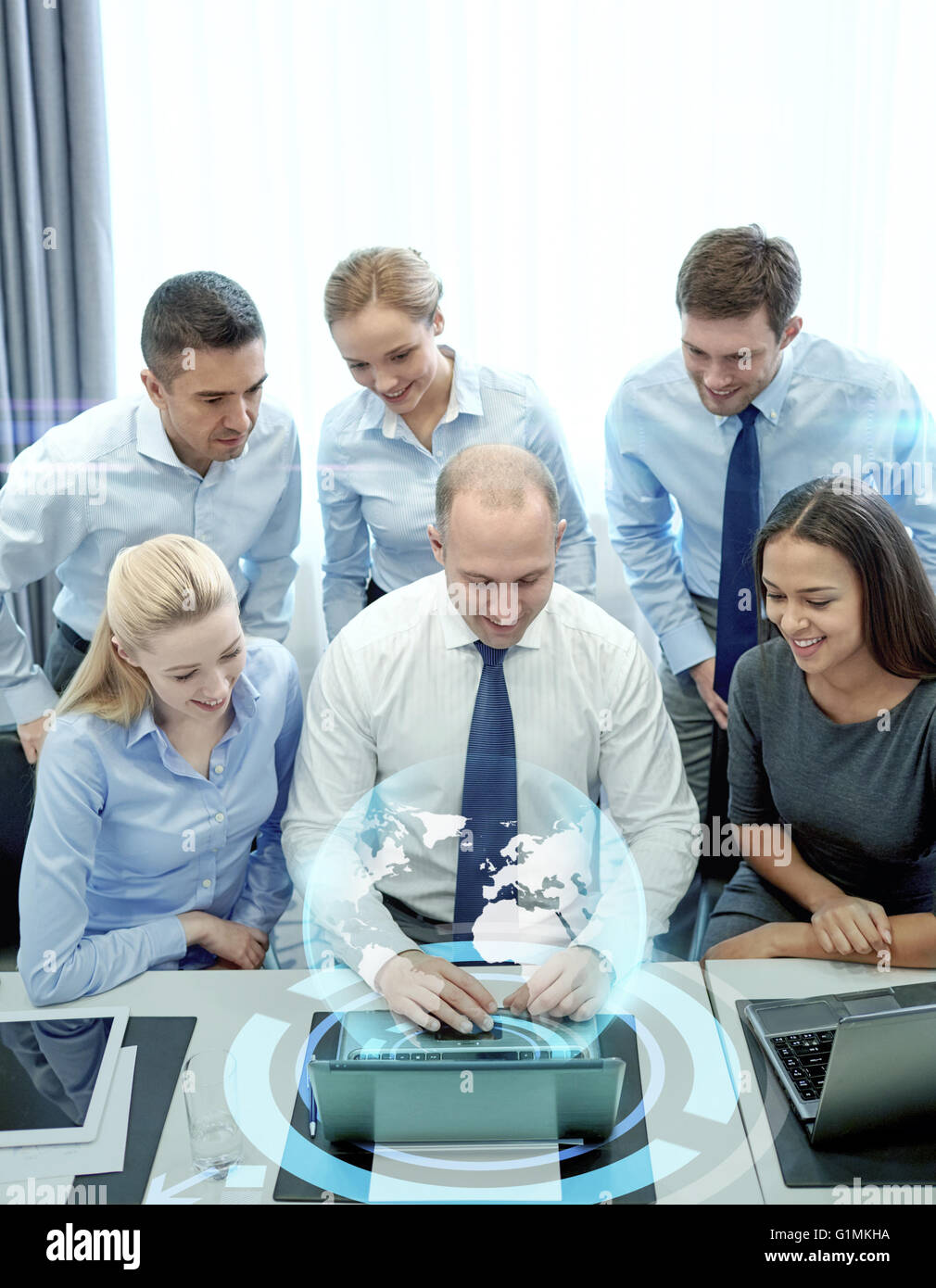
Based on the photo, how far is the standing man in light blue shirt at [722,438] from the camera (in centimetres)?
192

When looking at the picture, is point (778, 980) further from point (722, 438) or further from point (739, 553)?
point (722, 438)

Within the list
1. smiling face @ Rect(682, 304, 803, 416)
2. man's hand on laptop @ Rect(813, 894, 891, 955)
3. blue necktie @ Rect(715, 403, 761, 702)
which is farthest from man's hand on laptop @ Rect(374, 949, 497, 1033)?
smiling face @ Rect(682, 304, 803, 416)

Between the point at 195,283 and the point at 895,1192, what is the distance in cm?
157

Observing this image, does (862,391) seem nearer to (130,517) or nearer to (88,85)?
(130,517)

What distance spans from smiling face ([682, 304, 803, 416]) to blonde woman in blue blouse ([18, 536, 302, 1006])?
92 cm

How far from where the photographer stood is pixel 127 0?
2615 millimetres

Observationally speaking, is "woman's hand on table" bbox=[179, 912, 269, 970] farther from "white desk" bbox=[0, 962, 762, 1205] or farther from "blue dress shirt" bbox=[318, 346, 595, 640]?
"blue dress shirt" bbox=[318, 346, 595, 640]

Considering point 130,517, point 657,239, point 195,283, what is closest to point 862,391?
point 657,239

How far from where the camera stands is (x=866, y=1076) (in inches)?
42.0

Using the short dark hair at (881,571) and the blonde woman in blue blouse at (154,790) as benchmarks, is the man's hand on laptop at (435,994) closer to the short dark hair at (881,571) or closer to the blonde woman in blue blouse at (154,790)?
the blonde woman in blue blouse at (154,790)

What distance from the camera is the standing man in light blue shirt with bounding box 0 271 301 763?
1.83 m

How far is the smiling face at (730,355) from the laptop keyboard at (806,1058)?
1145mm

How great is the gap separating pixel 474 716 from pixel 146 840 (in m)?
0.49

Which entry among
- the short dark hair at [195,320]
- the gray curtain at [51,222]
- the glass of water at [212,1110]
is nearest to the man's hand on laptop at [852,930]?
the glass of water at [212,1110]
